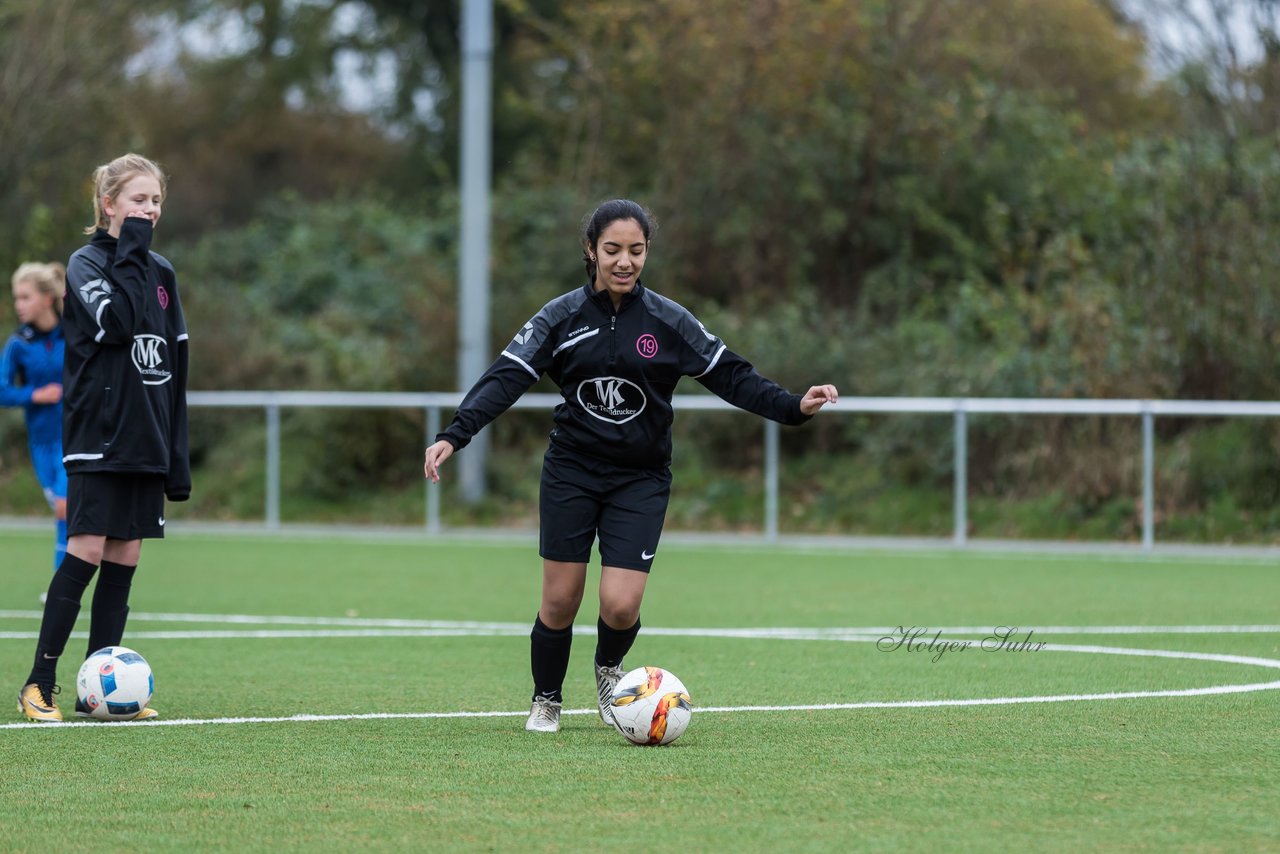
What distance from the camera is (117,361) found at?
6.64m

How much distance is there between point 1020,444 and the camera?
56.4 feet

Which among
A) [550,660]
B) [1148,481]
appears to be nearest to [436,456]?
[550,660]

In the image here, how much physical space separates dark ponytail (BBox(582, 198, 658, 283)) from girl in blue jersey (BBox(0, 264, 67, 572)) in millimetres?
4572

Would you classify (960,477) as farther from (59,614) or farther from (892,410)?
(59,614)

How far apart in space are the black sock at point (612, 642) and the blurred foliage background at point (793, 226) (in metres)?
10.6

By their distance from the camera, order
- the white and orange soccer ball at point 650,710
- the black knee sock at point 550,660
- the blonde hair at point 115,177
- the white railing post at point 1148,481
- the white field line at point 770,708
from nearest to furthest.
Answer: the white and orange soccer ball at point 650,710
the black knee sock at point 550,660
the white field line at point 770,708
the blonde hair at point 115,177
the white railing post at point 1148,481

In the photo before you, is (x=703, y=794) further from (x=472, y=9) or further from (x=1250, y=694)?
(x=472, y=9)

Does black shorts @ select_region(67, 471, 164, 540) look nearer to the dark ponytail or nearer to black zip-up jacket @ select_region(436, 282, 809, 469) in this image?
black zip-up jacket @ select_region(436, 282, 809, 469)

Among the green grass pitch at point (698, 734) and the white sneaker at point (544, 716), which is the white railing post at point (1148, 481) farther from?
the white sneaker at point (544, 716)

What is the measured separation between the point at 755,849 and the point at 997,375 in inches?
553

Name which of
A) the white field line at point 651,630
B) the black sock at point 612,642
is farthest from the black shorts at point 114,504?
the white field line at point 651,630

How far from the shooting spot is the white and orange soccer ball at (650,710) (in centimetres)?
593

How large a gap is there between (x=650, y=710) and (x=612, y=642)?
659mm

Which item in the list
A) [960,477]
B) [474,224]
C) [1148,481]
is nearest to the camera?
[1148,481]
